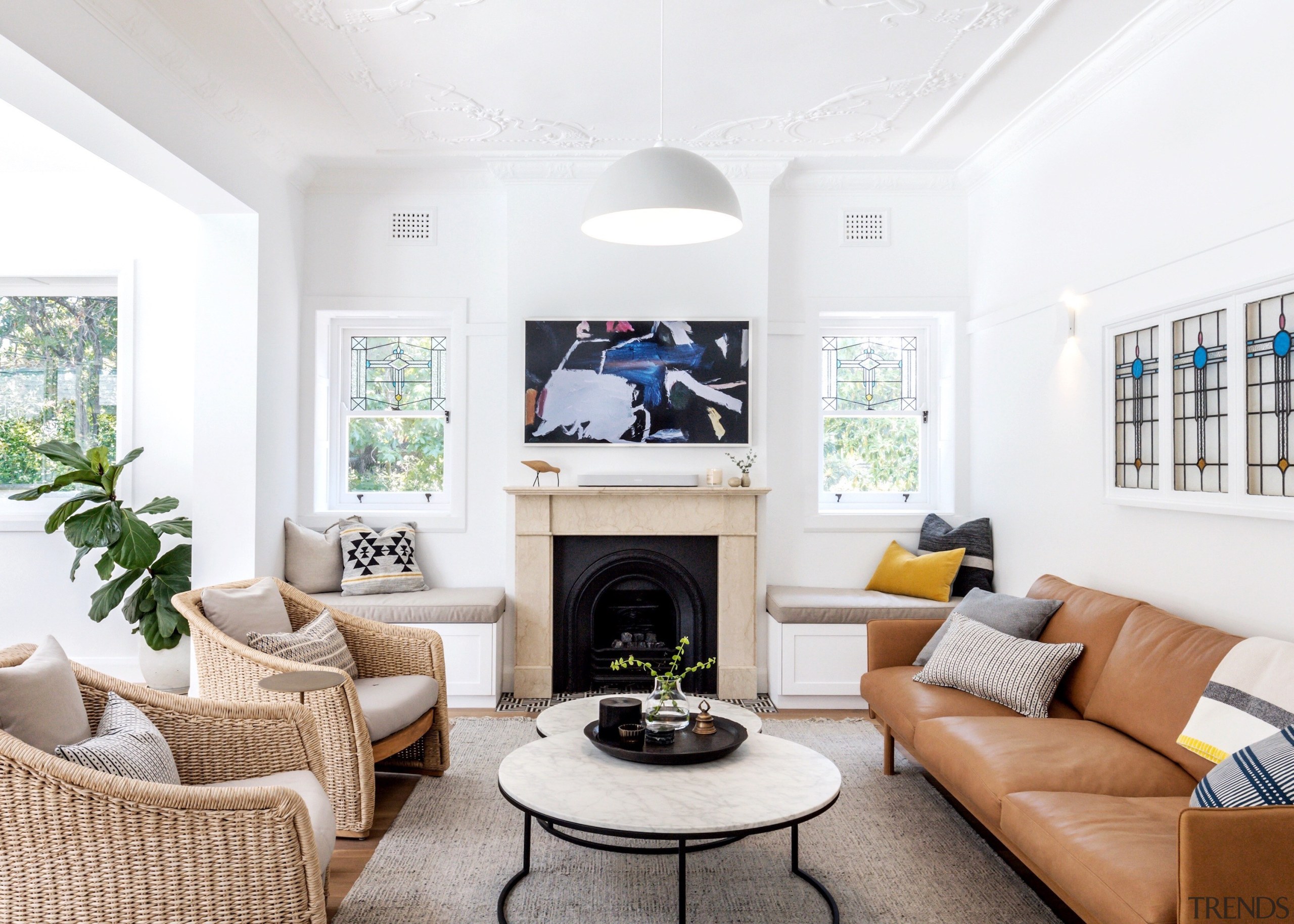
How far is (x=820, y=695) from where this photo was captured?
14.2 ft

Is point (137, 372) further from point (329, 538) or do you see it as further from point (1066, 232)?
point (1066, 232)

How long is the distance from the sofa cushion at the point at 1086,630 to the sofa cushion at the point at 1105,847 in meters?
0.73

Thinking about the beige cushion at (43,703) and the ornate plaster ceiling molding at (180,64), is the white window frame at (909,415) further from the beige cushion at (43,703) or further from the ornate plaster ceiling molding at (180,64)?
the beige cushion at (43,703)

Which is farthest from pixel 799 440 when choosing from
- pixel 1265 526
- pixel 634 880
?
pixel 634 880

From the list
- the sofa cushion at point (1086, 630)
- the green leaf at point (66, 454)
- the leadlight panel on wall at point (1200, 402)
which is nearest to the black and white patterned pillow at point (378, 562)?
the green leaf at point (66, 454)

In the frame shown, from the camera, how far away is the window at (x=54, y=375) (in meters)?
4.73

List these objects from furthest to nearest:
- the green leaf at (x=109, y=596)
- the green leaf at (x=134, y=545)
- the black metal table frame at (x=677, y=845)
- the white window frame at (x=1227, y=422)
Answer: the green leaf at (x=109, y=596), the green leaf at (x=134, y=545), the white window frame at (x=1227, y=422), the black metal table frame at (x=677, y=845)

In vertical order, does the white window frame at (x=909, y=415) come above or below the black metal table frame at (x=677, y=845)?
above

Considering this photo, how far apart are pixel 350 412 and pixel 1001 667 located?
377 cm

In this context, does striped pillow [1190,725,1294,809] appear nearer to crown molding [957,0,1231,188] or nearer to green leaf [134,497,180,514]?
crown molding [957,0,1231,188]

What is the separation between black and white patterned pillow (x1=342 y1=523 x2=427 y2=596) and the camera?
4.45m

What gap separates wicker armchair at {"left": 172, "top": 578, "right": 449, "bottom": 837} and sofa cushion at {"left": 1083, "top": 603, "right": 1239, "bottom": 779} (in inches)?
97.6

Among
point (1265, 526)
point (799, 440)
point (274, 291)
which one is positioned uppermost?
point (274, 291)

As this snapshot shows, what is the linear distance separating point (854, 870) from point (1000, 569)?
7.56 ft
